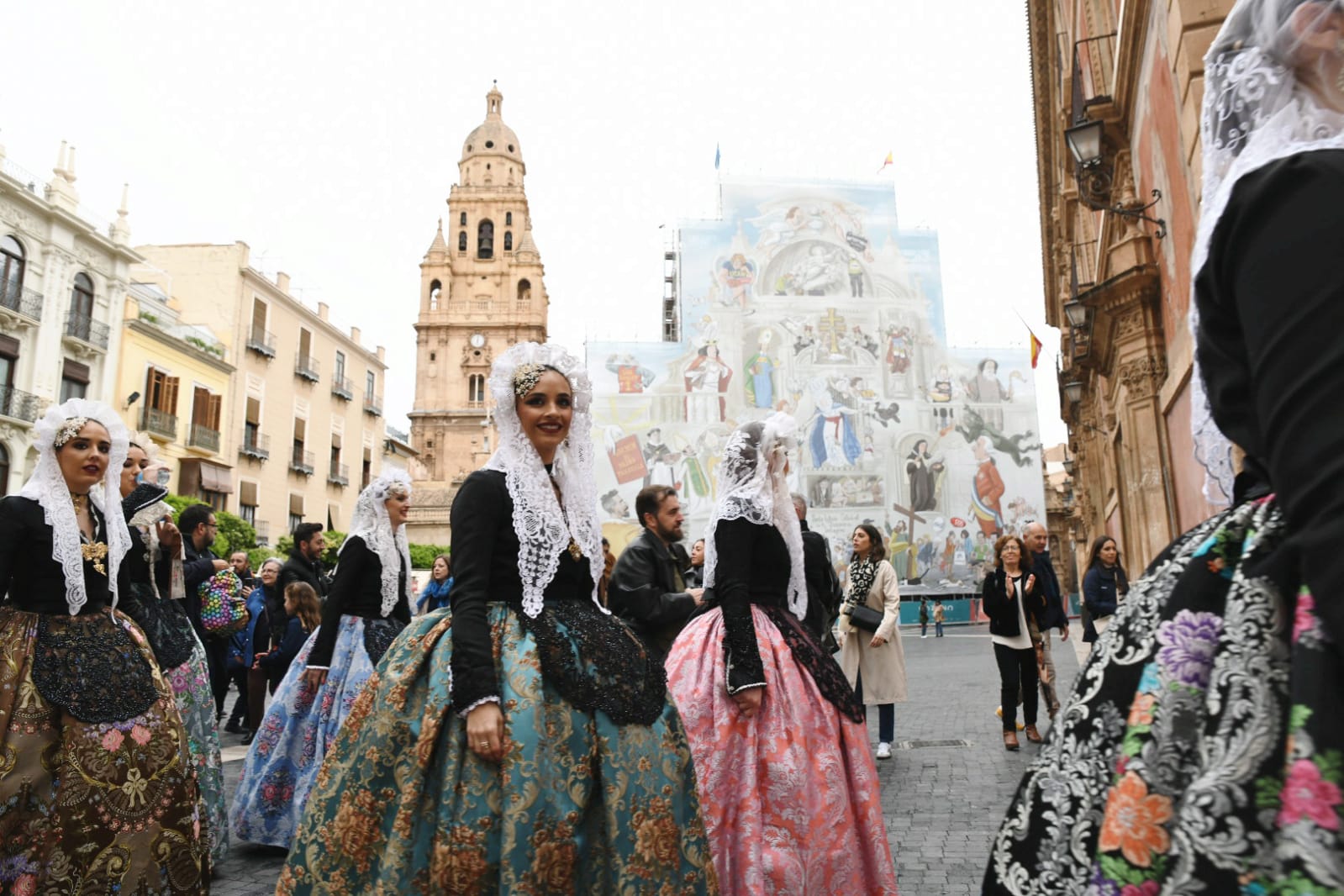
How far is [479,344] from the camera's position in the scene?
5838 centimetres

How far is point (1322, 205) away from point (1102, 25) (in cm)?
1276

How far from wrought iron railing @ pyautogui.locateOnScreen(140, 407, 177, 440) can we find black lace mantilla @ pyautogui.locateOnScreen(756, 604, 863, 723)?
25.8m

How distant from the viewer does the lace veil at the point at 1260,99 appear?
3.68 feet

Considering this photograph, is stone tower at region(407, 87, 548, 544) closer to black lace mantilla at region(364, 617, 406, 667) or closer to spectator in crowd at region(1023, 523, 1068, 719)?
spectator in crowd at region(1023, 523, 1068, 719)

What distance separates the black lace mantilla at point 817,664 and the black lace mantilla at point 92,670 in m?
2.11

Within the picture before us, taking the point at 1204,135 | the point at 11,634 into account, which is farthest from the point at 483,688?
the point at 11,634

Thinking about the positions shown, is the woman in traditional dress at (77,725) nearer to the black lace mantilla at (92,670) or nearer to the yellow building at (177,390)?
the black lace mantilla at (92,670)

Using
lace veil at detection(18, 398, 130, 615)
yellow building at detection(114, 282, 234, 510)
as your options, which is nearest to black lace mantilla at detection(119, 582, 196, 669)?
lace veil at detection(18, 398, 130, 615)

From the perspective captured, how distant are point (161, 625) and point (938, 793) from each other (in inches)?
158

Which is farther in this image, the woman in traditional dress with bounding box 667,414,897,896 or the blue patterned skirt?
the blue patterned skirt

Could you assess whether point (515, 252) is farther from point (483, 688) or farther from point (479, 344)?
point (483, 688)

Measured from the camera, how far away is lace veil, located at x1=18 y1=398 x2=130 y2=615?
3.27 metres

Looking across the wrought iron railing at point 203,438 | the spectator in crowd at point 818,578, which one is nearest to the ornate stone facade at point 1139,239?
the spectator in crowd at point 818,578

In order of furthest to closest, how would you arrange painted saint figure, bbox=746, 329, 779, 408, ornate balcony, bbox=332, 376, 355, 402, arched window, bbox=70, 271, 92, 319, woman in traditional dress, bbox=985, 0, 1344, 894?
ornate balcony, bbox=332, 376, 355, 402 → painted saint figure, bbox=746, 329, 779, 408 → arched window, bbox=70, 271, 92, 319 → woman in traditional dress, bbox=985, 0, 1344, 894
